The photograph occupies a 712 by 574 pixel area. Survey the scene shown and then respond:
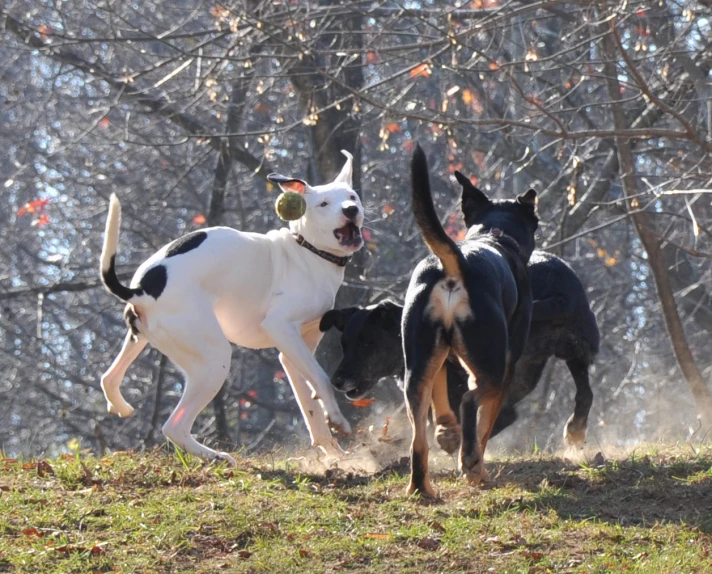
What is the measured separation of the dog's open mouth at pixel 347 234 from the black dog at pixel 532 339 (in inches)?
16.7

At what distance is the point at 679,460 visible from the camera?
6922 millimetres

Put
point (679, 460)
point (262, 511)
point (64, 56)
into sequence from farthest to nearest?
point (64, 56) < point (679, 460) < point (262, 511)

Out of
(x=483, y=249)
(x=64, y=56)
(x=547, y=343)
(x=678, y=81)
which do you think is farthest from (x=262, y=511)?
(x=64, y=56)

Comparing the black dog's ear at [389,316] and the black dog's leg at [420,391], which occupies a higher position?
the black dog's ear at [389,316]

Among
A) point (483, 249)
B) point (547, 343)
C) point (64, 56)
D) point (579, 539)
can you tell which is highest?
point (64, 56)

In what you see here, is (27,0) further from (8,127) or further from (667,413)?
(667,413)

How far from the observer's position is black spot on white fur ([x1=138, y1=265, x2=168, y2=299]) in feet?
23.7

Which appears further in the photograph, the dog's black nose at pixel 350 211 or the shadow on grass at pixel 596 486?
the dog's black nose at pixel 350 211

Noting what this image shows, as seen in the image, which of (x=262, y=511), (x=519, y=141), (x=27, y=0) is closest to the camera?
(x=262, y=511)

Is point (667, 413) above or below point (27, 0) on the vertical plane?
below

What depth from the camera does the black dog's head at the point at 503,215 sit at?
24.1ft

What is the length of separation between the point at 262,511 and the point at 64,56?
25.1ft

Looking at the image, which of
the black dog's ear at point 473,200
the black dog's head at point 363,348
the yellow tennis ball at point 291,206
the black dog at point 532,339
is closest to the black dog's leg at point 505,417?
the black dog at point 532,339

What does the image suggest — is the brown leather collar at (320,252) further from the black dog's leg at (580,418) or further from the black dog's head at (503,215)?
the black dog's leg at (580,418)
